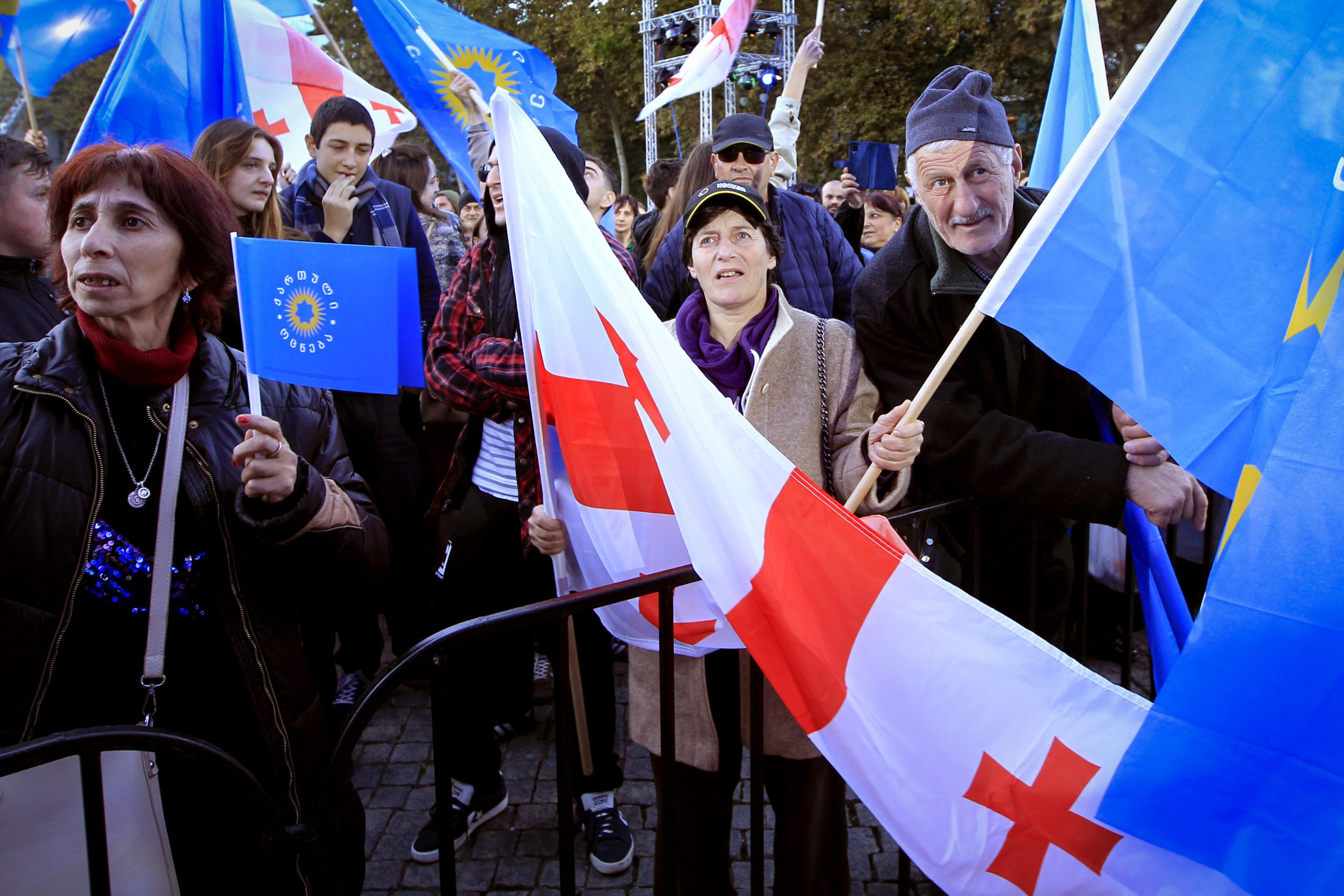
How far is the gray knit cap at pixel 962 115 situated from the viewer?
2.37 m

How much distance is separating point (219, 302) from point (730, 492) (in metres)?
1.19

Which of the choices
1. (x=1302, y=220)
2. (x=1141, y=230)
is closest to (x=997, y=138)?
(x=1141, y=230)

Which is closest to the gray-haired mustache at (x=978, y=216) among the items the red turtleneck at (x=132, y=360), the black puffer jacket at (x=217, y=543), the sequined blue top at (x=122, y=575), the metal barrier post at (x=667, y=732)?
the metal barrier post at (x=667, y=732)

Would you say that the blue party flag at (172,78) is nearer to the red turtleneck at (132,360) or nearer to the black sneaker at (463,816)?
the red turtleneck at (132,360)

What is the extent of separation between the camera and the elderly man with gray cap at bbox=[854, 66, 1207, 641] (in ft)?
7.73

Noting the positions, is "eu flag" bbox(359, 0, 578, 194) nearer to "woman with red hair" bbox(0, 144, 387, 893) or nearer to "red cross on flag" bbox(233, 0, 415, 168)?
"red cross on flag" bbox(233, 0, 415, 168)

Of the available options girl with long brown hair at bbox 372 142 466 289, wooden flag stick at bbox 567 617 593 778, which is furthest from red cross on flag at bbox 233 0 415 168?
wooden flag stick at bbox 567 617 593 778

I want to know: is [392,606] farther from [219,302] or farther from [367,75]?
[367,75]

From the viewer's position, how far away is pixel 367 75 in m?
29.1

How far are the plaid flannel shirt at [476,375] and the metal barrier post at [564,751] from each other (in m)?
0.97

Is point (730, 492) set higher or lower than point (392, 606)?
higher

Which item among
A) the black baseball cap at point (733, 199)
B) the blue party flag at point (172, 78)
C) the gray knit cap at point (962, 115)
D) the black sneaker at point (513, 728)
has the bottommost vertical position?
the black sneaker at point (513, 728)

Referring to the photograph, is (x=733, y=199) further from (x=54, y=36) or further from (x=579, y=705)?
(x=54, y=36)

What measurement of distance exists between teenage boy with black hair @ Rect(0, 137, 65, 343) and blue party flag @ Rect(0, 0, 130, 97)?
221cm
